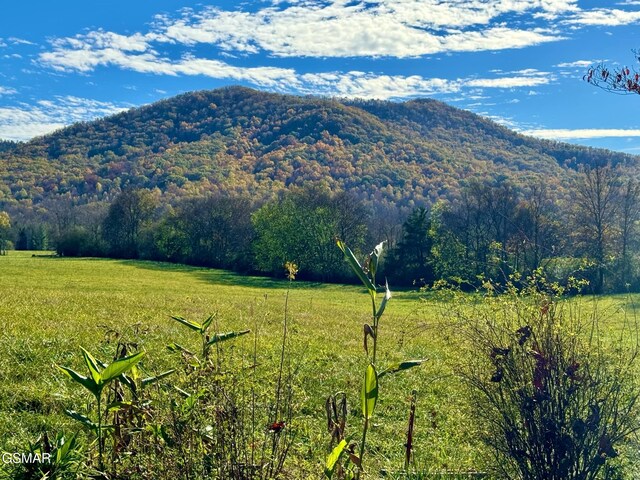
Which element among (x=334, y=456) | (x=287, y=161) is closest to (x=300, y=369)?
(x=334, y=456)

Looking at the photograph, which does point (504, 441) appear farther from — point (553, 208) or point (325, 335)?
point (553, 208)

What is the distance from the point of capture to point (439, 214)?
191ft

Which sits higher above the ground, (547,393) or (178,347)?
(178,347)

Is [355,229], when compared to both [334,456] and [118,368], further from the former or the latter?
[118,368]

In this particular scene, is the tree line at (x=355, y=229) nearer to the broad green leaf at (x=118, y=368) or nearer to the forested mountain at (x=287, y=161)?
the broad green leaf at (x=118, y=368)

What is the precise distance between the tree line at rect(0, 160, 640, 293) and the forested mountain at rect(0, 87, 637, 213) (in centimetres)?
4959

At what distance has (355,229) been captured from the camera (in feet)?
188

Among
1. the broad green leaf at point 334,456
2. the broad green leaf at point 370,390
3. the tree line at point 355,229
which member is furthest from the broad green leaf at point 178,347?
the tree line at point 355,229

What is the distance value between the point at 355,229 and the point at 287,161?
105 m

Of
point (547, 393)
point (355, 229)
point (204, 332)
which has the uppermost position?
point (355, 229)

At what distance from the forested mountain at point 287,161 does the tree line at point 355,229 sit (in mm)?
49592

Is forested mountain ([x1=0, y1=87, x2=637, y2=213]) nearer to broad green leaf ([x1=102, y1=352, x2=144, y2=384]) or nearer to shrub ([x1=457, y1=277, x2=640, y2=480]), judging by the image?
shrub ([x1=457, y1=277, x2=640, y2=480])

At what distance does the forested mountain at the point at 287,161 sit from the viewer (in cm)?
13300

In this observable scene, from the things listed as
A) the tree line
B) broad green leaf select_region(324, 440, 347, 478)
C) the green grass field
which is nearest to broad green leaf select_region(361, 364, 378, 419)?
broad green leaf select_region(324, 440, 347, 478)
